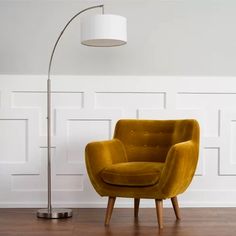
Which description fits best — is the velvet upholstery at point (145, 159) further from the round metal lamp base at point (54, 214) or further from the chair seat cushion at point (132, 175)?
the round metal lamp base at point (54, 214)

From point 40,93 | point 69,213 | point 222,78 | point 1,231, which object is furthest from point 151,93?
point 1,231

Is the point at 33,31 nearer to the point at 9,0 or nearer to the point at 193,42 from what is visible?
the point at 9,0

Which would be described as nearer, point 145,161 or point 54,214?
point 54,214

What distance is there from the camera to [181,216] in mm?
3807

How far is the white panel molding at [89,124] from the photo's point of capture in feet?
14.0

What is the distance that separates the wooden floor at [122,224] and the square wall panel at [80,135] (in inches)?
19.4

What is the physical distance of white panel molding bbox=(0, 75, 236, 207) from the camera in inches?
168

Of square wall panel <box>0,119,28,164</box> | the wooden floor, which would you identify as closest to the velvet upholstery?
the wooden floor

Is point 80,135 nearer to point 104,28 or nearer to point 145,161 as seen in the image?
point 145,161

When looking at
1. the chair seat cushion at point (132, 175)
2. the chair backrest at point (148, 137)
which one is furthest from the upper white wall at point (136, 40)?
the chair seat cushion at point (132, 175)

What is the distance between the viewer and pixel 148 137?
3879mm

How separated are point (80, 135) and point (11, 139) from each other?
0.60m

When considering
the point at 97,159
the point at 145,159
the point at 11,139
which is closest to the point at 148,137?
the point at 145,159

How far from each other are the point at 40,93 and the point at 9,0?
848mm
